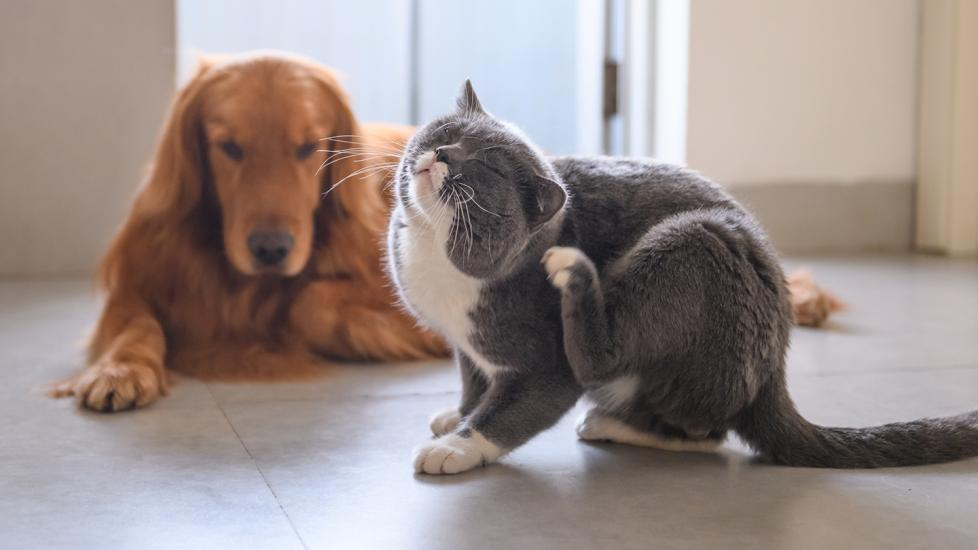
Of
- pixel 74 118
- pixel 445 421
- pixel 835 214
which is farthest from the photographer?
pixel 835 214

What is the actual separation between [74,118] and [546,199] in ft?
6.75

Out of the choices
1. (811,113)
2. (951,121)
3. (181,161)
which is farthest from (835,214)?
(181,161)

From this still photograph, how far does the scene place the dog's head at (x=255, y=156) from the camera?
77.5 inches

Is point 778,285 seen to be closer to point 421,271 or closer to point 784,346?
point 784,346

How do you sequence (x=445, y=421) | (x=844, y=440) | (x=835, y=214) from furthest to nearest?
(x=835, y=214)
(x=445, y=421)
(x=844, y=440)

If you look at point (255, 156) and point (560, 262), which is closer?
point (560, 262)

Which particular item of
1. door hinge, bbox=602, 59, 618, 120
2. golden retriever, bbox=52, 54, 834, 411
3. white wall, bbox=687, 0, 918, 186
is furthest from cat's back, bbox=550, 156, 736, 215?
door hinge, bbox=602, 59, 618, 120

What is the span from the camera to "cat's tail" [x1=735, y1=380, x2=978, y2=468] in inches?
54.2

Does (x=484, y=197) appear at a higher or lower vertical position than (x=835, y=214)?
higher

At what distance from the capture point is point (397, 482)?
133cm

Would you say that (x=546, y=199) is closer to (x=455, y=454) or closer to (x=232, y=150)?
(x=455, y=454)

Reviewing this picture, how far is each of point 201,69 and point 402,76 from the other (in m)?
1.47

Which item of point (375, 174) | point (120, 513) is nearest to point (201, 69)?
point (375, 174)

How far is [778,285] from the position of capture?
55.9 inches
